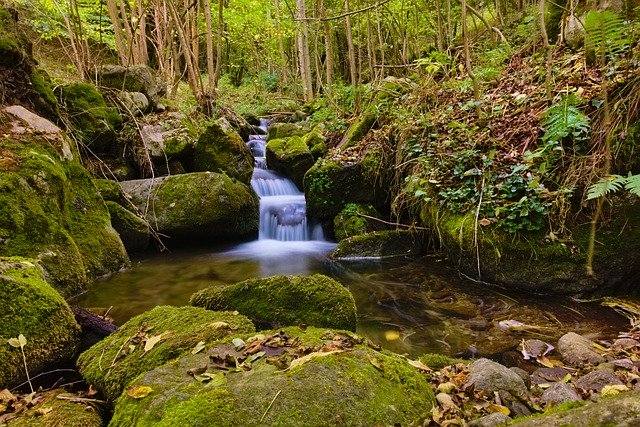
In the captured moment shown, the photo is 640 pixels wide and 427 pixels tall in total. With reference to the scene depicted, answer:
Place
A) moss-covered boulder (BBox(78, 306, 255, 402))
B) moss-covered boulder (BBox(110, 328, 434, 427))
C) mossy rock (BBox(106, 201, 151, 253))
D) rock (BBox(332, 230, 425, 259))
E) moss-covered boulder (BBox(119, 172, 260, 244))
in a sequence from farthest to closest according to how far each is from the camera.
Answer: moss-covered boulder (BBox(119, 172, 260, 244)), rock (BBox(332, 230, 425, 259)), mossy rock (BBox(106, 201, 151, 253)), moss-covered boulder (BBox(78, 306, 255, 402)), moss-covered boulder (BBox(110, 328, 434, 427))

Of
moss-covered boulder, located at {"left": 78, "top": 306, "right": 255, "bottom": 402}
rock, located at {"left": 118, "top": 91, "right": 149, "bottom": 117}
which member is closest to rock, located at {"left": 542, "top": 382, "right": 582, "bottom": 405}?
moss-covered boulder, located at {"left": 78, "top": 306, "right": 255, "bottom": 402}

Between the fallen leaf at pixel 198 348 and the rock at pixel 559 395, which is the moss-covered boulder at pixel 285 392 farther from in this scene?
the rock at pixel 559 395

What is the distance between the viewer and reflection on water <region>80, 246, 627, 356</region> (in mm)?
4336

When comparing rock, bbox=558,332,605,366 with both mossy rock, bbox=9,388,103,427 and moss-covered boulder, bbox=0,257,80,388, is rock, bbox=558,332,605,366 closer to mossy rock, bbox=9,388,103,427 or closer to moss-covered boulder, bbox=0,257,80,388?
mossy rock, bbox=9,388,103,427

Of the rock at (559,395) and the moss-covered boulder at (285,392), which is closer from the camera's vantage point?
the moss-covered boulder at (285,392)

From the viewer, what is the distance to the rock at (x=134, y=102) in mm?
9262

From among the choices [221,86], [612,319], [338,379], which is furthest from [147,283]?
[221,86]

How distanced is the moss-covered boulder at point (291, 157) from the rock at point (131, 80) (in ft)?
10.9

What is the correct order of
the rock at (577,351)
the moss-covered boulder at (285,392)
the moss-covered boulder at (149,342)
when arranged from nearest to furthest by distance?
the moss-covered boulder at (285,392), the moss-covered boulder at (149,342), the rock at (577,351)

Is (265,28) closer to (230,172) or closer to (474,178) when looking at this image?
(230,172)

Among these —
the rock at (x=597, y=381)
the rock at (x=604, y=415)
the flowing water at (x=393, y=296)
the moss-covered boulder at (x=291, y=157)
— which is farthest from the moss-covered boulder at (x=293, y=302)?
the moss-covered boulder at (x=291, y=157)

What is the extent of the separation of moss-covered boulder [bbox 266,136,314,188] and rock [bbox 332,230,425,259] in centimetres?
328

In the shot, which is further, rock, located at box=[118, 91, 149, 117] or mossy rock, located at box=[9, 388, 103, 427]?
rock, located at box=[118, 91, 149, 117]

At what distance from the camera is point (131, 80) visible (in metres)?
10.5
